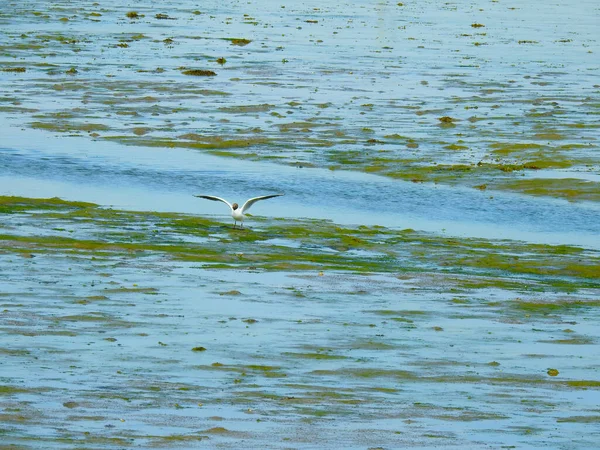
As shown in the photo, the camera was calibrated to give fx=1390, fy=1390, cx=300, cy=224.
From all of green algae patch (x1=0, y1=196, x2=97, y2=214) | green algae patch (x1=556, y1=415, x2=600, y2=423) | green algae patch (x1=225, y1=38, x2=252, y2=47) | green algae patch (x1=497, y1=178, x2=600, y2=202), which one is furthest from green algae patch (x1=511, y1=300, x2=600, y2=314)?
green algae patch (x1=225, y1=38, x2=252, y2=47)

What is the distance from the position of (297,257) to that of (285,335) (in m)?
4.81

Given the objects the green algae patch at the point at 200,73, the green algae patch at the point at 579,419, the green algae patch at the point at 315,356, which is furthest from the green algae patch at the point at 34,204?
the green algae patch at the point at 200,73

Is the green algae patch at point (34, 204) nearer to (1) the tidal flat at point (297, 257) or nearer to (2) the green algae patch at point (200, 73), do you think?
(1) the tidal flat at point (297, 257)

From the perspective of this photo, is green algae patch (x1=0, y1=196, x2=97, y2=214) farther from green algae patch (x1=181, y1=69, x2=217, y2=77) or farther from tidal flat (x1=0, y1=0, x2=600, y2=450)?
green algae patch (x1=181, y1=69, x2=217, y2=77)

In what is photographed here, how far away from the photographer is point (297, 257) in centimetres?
2183

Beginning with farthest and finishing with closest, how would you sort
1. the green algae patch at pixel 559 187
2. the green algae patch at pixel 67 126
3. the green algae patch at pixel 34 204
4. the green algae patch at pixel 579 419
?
1. the green algae patch at pixel 67 126
2. the green algae patch at pixel 559 187
3. the green algae patch at pixel 34 204
4. the green algae patch at pixel 579 419

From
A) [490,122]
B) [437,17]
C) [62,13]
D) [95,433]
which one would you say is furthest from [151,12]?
[95,433]

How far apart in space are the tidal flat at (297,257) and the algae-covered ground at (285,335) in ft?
0.16

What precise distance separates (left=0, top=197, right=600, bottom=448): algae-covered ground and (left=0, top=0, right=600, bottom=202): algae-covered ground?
25.3ft

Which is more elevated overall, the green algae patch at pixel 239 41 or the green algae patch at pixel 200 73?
the green algae patch at pixel 239 41

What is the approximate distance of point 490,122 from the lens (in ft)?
125

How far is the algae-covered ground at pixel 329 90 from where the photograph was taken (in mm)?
32719

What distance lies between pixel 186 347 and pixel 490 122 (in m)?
22.9

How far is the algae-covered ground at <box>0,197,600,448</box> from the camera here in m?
13.5
